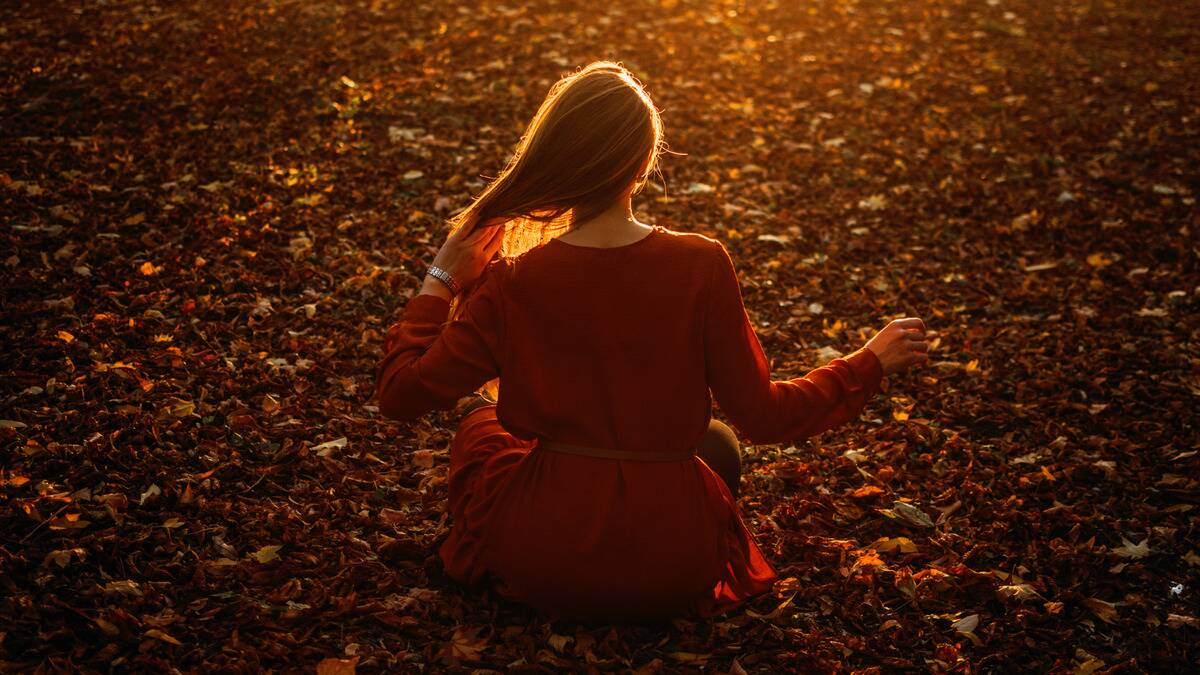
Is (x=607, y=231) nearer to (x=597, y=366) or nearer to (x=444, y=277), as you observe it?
(x=597, y=366)

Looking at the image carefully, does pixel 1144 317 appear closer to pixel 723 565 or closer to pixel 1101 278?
pixel 1101 278

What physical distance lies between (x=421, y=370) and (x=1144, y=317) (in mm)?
4303

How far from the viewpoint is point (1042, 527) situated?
11.6ft

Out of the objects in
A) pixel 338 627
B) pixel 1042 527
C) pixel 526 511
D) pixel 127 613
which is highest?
pixel 526 511

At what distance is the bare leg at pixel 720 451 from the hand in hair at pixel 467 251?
923mm

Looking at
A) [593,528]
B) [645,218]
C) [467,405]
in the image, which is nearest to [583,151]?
[593,528]

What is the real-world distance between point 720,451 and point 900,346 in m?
0.68

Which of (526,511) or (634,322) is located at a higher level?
(634,322)

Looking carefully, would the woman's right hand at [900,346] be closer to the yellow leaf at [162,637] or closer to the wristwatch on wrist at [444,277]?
the wristwatch on wrist at [444,277]

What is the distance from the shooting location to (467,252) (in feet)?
8.14

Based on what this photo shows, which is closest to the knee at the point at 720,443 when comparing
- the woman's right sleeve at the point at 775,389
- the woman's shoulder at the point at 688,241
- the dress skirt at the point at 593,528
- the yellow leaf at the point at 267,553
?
the dress skirt at the point at 593,528

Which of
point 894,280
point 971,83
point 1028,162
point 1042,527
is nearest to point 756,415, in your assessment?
point 1042,527

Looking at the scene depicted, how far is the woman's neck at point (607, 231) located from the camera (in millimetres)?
2322

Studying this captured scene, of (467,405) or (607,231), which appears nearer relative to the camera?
(607,231)
